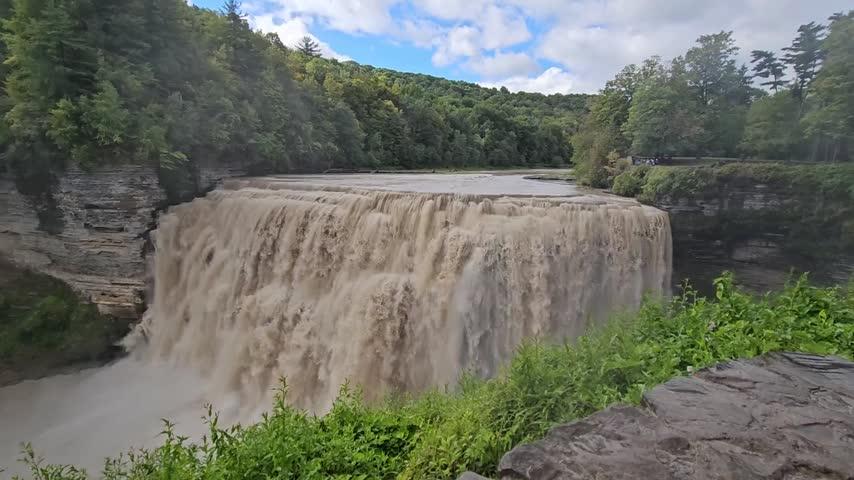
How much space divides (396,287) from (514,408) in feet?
18.9

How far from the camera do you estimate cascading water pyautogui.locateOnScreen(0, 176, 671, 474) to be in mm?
9633

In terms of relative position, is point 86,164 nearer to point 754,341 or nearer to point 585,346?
point 585,346

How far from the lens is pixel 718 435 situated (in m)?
3.32

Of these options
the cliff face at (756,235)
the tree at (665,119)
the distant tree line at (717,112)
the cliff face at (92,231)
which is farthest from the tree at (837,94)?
the cliff face at (92,231)

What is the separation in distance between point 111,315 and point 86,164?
14.2 ft

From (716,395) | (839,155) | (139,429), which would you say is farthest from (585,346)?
(839,155)

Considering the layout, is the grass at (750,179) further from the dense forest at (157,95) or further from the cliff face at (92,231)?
the cliff face at (92,231)

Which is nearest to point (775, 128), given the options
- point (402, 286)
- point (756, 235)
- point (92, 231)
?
point (756, 235)

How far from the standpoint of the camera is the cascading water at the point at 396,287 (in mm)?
9633

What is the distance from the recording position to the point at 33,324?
12781 millimetres

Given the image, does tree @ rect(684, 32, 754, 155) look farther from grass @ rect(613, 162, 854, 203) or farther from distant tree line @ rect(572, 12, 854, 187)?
grass @ rect(613, 162, 854, 203)

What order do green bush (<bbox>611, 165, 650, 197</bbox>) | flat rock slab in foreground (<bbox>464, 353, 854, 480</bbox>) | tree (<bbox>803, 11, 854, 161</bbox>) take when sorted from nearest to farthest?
flat rock slab in foreground (<bbox>464, 353, 854, 480</bbox>) < tree (<bbox>803, 11, 854, 161</bbox>) < green bush (<bbox>611, 165, 650, 197</bbox>)

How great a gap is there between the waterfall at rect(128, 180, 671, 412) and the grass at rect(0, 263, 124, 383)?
100 inches

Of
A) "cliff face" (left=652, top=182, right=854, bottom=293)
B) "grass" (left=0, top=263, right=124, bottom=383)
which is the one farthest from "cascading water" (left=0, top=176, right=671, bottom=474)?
"cliff face" (left=652, top=182, right=854, bottom=293)
